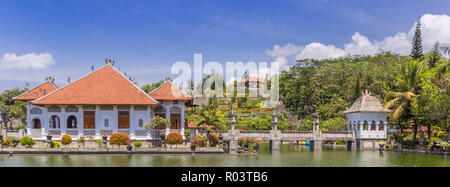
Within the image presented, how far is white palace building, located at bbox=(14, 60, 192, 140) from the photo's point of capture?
2856 centimetres

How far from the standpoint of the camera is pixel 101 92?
2917 centimetres

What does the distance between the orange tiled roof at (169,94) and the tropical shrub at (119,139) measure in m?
3.82

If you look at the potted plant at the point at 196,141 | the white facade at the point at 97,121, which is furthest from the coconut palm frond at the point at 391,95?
the white facade at the point at 97,121

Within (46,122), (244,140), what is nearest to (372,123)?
(244,140)

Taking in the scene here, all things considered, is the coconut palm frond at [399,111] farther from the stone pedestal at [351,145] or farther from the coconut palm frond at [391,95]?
the stone pedestal at [351,145]

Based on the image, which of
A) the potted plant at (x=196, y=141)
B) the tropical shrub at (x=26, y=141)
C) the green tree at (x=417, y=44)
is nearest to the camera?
the potted plant at (x=196, y=141)

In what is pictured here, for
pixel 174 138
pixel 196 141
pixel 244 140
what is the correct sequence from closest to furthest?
pixel 196 141
pixel 174 138
pixel 244 140

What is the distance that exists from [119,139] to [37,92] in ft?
28.4

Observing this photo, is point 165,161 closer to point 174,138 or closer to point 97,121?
point 174,138

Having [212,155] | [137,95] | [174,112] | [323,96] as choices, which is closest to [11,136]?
[137,95]

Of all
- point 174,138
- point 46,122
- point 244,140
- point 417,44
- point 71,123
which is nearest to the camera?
point 174,138

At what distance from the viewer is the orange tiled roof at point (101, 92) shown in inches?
1115

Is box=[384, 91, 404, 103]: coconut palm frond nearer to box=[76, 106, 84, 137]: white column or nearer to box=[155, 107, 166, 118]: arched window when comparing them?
box=[155, 107, 166, 118]: arched window
